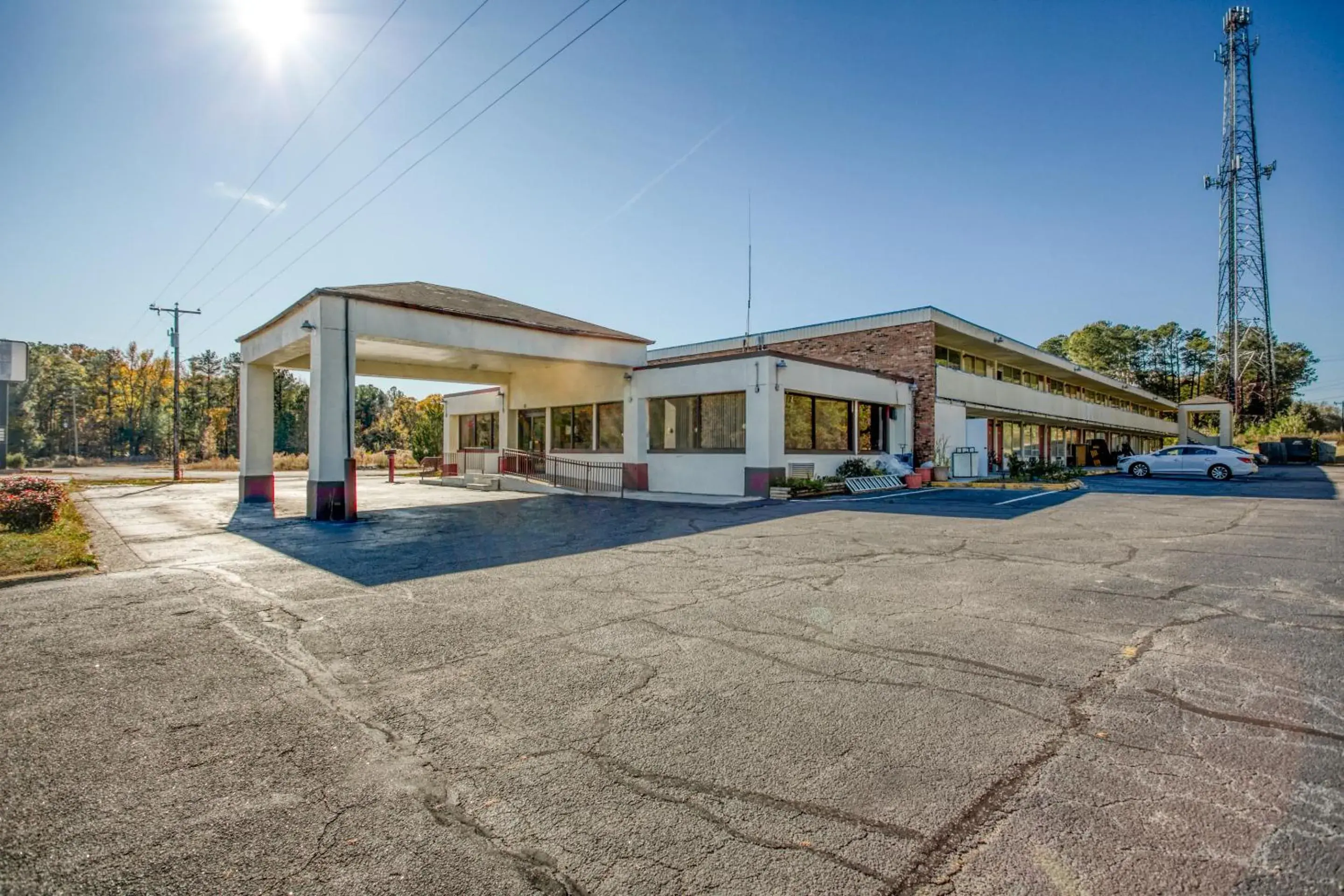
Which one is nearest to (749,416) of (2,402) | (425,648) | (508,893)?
(425,648)

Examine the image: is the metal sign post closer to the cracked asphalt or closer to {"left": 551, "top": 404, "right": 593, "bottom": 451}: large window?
{"left": 551, "top": 404, "right": 593, "bottom": 451}: large window

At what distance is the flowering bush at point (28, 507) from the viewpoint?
34.5 ft

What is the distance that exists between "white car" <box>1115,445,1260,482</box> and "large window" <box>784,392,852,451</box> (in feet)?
54.6

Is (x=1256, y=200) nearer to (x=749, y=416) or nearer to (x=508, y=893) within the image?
(x=749, y=416)

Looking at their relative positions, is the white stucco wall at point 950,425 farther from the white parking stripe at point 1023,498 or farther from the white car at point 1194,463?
the white car at point 1194,463

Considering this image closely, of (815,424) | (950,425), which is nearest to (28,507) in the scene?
(815,424)

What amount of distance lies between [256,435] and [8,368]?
10.1 m

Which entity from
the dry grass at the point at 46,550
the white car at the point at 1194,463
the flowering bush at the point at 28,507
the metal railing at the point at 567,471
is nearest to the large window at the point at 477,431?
the metal railing at the point at 567,471

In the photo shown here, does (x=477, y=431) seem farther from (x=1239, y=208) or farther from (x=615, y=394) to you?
(x=1239, y=208)

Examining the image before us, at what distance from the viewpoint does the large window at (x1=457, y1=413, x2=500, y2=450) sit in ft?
89.5

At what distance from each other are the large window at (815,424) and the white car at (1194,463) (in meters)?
16.6

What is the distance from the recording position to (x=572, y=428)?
22.9m

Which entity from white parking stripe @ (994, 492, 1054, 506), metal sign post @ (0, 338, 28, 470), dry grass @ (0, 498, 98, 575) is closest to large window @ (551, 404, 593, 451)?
white parking stripe @ (994, 492, 1054, 506)

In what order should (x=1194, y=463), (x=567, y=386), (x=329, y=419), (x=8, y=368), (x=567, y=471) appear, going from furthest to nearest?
(x=1194, y=463)
(x=567, y=386)
(x=567, y=471)
(x=8, y=368)
(x=329, y=419)
